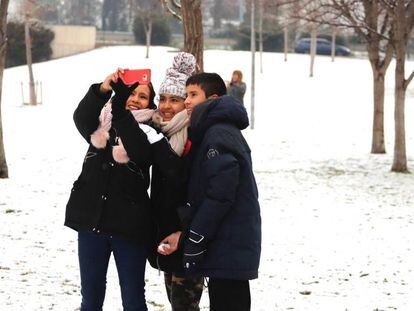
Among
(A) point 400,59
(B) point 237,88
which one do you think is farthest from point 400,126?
(B) point 237,88

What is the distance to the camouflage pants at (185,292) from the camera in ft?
13.7

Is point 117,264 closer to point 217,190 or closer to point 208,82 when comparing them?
point 217,190

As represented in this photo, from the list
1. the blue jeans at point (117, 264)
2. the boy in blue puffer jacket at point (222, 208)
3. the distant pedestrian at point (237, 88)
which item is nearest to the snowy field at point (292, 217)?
the distant pedestrian at point (237, 88)

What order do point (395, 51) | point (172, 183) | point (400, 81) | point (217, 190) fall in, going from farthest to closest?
1. point (395, 51)
2. point (400, 81)
3. point (172, 183)
4. point (217, 190)

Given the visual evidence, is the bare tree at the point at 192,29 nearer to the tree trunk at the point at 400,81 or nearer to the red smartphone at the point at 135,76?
the tree trunk at the point at 400,81

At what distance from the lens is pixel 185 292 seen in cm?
418

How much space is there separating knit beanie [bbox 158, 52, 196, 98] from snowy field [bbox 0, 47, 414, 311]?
2.23 m

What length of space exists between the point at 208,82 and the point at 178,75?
0.25 m

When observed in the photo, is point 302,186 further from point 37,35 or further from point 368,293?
point 37,35

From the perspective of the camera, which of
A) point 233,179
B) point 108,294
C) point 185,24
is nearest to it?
point 233,179

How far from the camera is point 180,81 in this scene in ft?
13.4

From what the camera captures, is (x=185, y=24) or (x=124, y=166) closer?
(x=124, y=166)

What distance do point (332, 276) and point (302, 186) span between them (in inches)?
209

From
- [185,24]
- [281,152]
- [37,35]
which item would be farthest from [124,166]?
[37,35]
